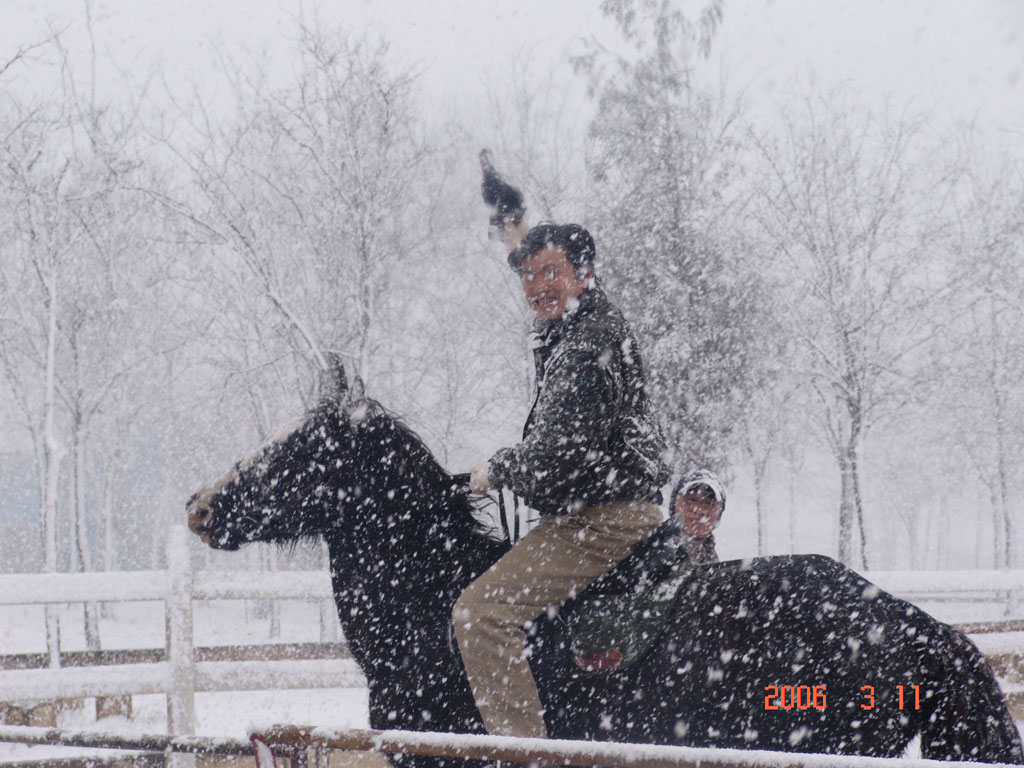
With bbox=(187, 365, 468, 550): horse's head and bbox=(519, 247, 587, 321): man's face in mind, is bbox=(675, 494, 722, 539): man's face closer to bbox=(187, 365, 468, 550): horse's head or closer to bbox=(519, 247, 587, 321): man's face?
bbox=(187, 365, 468, 550): horse's head

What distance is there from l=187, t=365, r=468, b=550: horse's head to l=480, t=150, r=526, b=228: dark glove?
1.06m

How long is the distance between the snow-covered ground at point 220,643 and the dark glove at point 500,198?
2.05 meters

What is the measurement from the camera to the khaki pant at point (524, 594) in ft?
7.16

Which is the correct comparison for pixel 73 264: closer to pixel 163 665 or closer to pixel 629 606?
pixel 163 665

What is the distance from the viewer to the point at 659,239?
12.9 metres

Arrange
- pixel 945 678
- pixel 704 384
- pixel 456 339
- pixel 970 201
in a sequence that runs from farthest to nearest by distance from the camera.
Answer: pixel 970 201 < pixel 456 339 < pixel 704 384 < pixel 945 678

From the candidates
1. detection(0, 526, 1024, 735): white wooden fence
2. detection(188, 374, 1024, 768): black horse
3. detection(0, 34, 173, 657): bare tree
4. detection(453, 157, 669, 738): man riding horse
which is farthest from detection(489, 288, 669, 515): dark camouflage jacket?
detection(0, 34, 173, 657): bare tree

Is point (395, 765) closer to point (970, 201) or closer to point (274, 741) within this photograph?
point (274, 741)

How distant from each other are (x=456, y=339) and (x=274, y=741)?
14.9 m

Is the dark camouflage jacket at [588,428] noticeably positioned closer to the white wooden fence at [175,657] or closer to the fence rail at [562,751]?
the fence rail at [562,751]

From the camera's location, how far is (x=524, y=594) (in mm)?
2229

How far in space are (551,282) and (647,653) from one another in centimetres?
113

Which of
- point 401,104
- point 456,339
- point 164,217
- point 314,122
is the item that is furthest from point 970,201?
point 164,217

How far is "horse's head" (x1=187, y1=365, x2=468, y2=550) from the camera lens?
2557 millimetres
